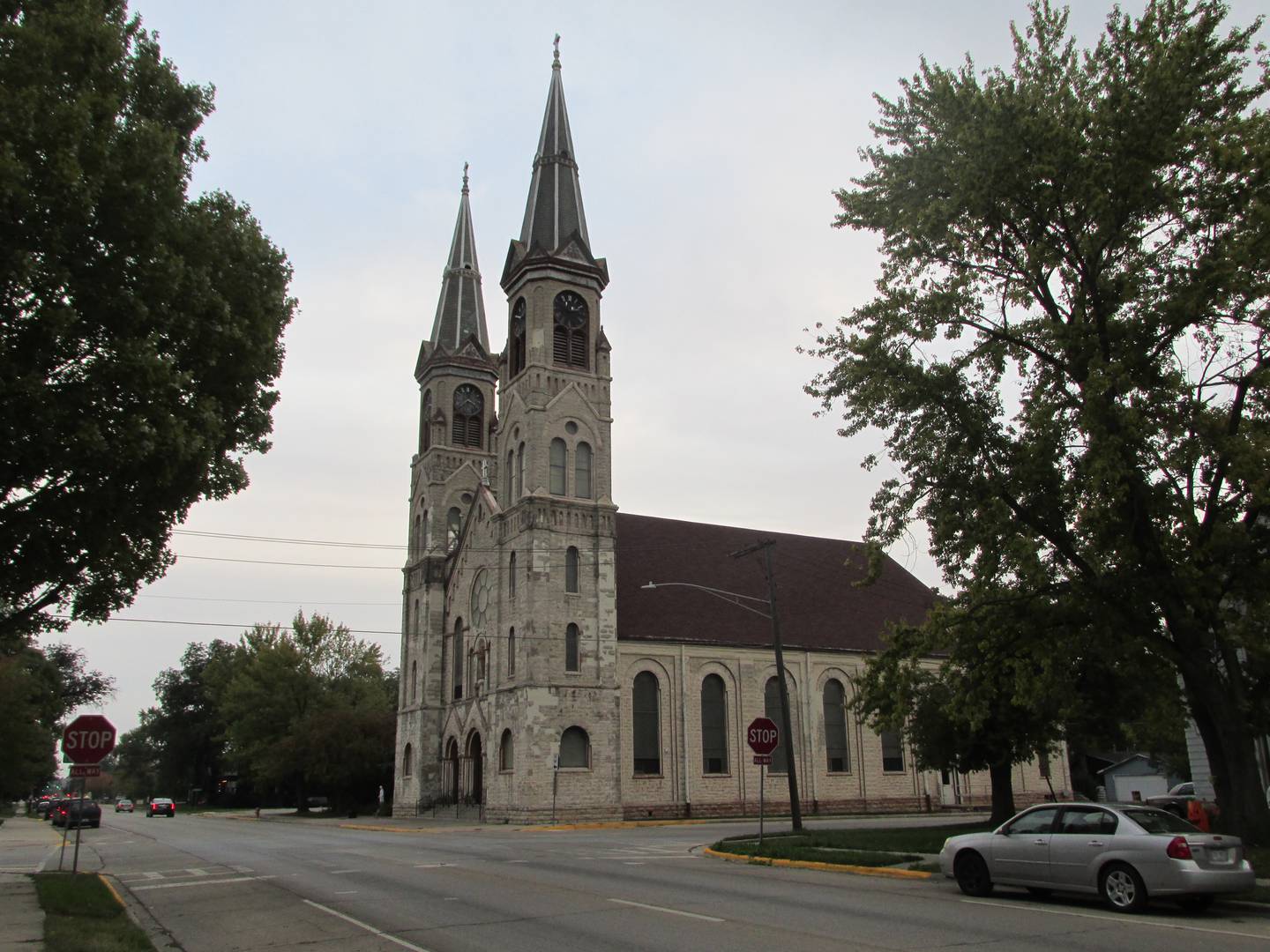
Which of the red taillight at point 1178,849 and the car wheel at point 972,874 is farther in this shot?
the car wheel at point 972,874

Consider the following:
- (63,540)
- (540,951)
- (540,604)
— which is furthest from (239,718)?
(540,951)

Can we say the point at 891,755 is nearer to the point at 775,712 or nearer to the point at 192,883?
the point at 775,712

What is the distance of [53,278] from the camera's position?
1192cm

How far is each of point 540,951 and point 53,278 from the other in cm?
960

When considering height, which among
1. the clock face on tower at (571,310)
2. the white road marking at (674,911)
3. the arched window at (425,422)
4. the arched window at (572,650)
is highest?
the clock face on tower at (571,310)

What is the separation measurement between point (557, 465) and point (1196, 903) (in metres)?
34.0

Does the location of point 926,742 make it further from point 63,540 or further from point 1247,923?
point 63,540

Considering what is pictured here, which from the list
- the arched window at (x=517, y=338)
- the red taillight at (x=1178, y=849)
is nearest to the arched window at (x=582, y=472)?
the arched window at (x=517, y=338)

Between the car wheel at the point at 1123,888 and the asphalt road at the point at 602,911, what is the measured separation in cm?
25

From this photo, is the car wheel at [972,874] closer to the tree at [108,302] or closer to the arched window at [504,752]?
the tree at [108,302]

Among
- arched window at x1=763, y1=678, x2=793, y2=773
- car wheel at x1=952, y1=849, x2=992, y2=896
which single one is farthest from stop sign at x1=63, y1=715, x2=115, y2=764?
arched window at x1=763, y1=678, x2=793, y2=773

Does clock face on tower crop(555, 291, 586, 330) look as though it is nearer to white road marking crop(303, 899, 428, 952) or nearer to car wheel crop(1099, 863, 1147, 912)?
white road marking crop(303, 899, 428, 952)

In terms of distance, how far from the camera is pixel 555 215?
47.8 meters

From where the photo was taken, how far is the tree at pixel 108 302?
11.8 meters
